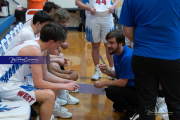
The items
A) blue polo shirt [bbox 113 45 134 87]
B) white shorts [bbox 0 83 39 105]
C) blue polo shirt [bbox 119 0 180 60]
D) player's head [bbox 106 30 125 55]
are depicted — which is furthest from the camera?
player's head [bbox 106 30 125 55]

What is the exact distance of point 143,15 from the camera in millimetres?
1592

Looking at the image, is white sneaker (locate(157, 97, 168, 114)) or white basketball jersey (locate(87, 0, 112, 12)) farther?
white basketball jersey (locate(87, 0, 112, 12))

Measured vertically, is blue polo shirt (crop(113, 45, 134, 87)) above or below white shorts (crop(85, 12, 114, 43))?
below

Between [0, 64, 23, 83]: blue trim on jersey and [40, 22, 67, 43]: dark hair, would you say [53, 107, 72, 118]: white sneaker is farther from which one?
[40, 22, 67, 43]: dark hair

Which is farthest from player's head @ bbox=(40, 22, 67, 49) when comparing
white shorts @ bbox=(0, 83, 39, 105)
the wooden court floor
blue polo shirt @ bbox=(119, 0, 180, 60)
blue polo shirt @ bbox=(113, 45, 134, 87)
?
the wooden court floor

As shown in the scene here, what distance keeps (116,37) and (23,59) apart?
1.01m

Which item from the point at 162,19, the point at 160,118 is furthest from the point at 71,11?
the point at 162,19

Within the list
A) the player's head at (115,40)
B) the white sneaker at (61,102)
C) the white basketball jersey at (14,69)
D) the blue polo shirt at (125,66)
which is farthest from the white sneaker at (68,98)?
the white basketball jersey at (14,69)

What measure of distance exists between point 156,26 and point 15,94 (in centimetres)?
121

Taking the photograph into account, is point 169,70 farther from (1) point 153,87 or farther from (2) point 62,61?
(2) point 62,61

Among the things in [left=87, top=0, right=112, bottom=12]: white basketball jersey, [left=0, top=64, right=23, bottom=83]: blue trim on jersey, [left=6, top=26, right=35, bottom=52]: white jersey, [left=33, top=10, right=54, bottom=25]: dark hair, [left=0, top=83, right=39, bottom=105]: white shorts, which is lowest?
[left=0, top=83, right=39, bottom=105]: white shorts

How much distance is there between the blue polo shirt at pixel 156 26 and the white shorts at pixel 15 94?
0.92 metres

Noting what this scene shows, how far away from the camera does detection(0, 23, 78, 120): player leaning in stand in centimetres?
180

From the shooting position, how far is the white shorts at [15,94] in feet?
5.90
